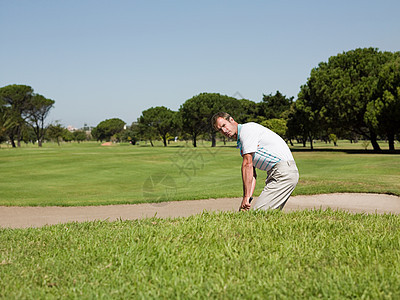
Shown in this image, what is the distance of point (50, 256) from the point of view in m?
4.35

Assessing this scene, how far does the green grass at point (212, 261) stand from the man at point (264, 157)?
1.39 ft

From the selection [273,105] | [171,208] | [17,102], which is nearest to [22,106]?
[17,102]

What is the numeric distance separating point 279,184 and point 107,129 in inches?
6480

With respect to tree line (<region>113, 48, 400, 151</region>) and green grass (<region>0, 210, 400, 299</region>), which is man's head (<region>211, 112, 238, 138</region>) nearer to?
green grass (<region>0, 210, 400, 299</region>)

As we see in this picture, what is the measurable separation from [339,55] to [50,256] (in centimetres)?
5057

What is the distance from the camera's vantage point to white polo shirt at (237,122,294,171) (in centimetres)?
548

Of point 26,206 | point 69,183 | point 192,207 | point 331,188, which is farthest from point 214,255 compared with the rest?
point 69,183

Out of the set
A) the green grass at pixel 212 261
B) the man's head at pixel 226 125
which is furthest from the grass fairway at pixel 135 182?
the green grass at pixel 212 261

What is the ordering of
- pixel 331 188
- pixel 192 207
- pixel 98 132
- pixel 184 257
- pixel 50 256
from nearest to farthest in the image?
pixel 184 257 < pixel 50 256 < pixel 192 207 < pixel 331 188 < pixel 98 132

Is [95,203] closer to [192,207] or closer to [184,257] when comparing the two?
[192,207]

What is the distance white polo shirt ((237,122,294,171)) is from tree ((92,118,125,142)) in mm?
162270

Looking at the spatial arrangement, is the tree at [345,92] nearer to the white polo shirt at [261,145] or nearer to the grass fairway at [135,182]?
the grass fairway at [135,182]

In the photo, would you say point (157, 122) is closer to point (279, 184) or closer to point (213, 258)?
point (279, 184)

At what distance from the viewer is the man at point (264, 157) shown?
5.49 metres
